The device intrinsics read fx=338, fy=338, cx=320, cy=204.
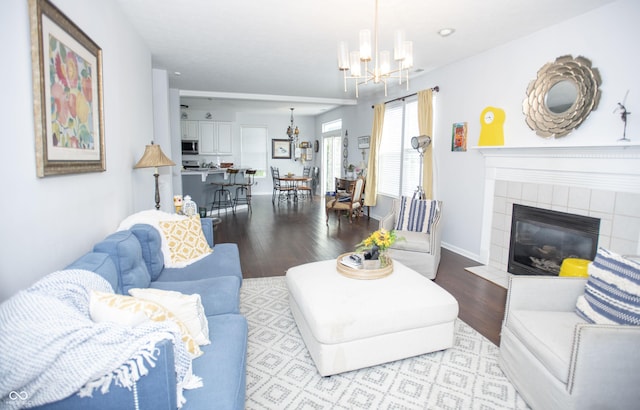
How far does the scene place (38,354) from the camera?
1029 mm

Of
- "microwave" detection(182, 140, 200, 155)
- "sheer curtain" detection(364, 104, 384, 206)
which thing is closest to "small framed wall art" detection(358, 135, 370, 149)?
"sheer curtain" detection(364, 104, 384, 206)

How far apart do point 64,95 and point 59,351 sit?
1558mm

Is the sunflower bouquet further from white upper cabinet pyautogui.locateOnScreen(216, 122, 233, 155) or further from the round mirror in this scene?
white upper cabinet pyautogui.locateOnScreen(216, 122, 233, 155)

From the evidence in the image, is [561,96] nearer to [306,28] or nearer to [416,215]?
[416,215]

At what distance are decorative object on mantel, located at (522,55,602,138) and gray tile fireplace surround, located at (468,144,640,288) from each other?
0.28 metres

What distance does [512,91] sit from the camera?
3934mm

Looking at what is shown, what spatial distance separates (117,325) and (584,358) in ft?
6.45

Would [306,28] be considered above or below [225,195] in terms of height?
above

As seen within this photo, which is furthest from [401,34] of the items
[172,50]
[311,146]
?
[311,146]

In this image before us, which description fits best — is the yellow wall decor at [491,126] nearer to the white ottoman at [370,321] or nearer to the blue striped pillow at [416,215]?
the blue striped pillow at [416,215]

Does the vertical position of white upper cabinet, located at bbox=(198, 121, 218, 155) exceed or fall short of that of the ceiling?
it falls short

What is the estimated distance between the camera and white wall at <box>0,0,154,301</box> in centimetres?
150

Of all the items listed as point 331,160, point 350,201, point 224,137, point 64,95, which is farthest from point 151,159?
point 224,137

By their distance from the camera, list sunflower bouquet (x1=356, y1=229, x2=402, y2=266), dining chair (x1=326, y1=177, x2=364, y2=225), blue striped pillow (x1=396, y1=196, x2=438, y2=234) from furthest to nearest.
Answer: dining chair (x1=326, y1=177, x2=364, y2=225)
blue striped pillow (x1=396, y1=196, x2=438, y2=234)
sunflower bouquet (x1=356, y1=229, x2=402, y2=266)
